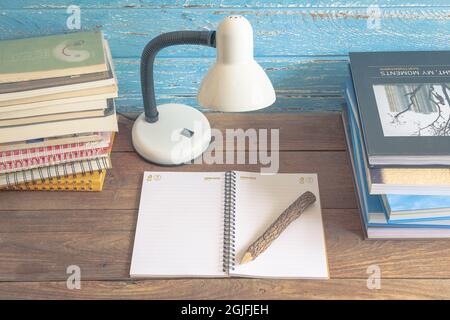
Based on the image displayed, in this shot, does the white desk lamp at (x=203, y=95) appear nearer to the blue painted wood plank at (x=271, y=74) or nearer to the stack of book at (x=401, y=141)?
the blue painted wood plank at (x=271, y=74)

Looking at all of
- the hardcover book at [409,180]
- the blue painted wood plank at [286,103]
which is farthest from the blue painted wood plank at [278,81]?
the hardcover book at [409,180]

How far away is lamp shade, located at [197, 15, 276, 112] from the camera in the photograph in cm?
81

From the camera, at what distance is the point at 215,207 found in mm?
1010

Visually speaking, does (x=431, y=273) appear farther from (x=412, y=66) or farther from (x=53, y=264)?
(x=53, y=264)

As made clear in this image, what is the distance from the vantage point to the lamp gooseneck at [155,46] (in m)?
0.89

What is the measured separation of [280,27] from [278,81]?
5.2 inches

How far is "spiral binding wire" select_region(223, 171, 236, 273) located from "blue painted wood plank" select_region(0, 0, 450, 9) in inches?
13.5

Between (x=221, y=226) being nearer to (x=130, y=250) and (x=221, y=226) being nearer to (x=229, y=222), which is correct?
(x=229, y=222)

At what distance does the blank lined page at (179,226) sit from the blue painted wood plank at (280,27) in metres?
0.29

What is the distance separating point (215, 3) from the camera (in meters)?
1.07

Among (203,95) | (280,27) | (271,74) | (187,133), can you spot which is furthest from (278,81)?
(203,95)

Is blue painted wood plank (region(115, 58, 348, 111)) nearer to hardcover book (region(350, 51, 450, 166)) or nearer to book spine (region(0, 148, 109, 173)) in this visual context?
hardcover book (region(350, 51, 450, 166))

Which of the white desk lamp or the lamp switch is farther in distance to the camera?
→ the lamp switch

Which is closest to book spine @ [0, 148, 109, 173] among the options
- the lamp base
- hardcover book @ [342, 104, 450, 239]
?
the lamp base
